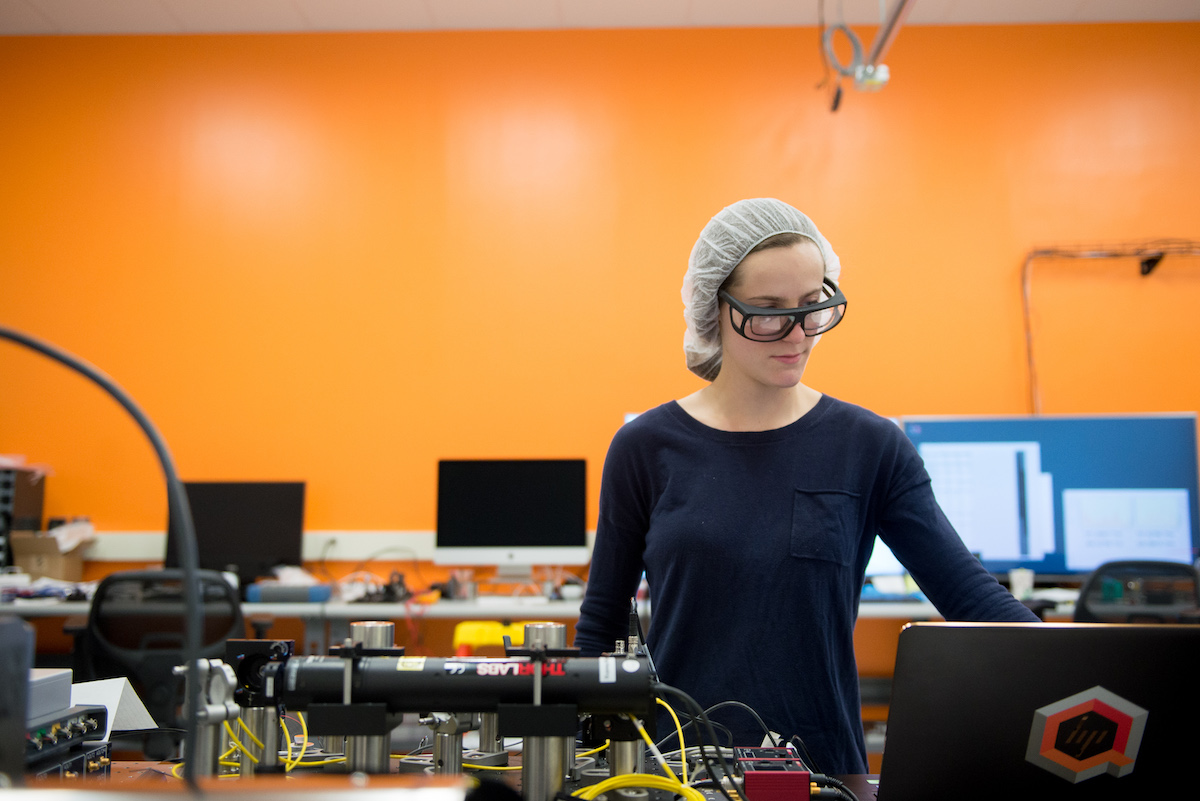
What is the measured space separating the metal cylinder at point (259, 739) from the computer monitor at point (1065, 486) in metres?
3.06

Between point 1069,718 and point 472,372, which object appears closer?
point 1069,718

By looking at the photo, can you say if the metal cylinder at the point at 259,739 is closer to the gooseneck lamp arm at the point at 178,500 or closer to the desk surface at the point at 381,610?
the gooseneck lamp arm at the point at 178,500

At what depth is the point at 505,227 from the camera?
367 centimetres

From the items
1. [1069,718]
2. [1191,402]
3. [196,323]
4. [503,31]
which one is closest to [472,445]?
[196,323]

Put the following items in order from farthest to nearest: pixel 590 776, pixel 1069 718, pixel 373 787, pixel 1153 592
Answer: pixel 1153 592, pixel 590 776, pixel 1069 718, pixel 373 787

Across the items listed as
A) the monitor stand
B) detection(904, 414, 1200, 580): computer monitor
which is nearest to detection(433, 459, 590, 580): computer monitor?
the monitor stand

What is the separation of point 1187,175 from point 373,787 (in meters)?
4.52

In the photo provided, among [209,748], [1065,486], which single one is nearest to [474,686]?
[209,748]

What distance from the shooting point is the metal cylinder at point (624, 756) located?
78 cm

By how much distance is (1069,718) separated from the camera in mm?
690

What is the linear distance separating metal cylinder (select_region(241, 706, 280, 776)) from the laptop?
0.62 m

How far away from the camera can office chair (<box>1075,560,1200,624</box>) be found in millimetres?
2568

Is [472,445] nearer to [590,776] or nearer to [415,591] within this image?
[415,591]

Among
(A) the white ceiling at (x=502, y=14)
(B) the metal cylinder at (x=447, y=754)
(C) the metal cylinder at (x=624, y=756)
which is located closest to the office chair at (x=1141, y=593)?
(C) the metal cylinder at (x=624, y=756)
